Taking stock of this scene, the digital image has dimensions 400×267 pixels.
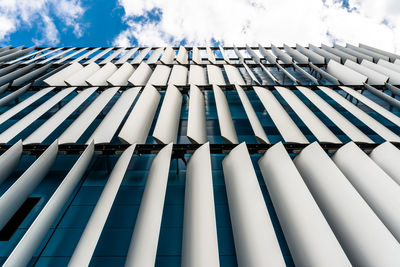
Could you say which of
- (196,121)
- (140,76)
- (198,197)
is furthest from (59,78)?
(198,197)

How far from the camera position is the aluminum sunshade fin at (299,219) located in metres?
3.03

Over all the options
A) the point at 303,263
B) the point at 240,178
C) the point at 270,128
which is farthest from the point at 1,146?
the point at 270,128

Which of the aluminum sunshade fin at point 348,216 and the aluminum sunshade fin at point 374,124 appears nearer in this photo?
the aluminum sunshade fin at point 348,216

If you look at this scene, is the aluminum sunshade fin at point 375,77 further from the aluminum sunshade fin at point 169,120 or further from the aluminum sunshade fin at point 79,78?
the aluminum sunshade fin at point 79,78

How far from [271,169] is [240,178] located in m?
0.75

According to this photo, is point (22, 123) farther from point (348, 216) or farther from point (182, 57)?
point (182, 57)

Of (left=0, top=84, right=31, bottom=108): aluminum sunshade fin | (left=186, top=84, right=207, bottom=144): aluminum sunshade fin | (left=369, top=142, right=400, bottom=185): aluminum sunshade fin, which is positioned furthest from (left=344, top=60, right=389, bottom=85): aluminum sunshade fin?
(left=0, top=84, right=31, bottom=108): aluminum sunshade fin

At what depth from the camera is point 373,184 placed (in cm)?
421

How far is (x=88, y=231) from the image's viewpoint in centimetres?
320

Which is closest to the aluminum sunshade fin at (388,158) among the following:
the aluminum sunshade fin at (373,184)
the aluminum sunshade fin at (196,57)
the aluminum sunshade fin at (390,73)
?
the aluminum sunshade fin at (373,184)

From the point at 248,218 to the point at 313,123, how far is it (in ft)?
12.3

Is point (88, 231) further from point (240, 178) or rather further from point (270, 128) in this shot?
point (270, 128)

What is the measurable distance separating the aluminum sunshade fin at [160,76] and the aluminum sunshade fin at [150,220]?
5.17 metres

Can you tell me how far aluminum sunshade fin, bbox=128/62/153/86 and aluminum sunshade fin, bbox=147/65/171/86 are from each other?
329 millimetres
